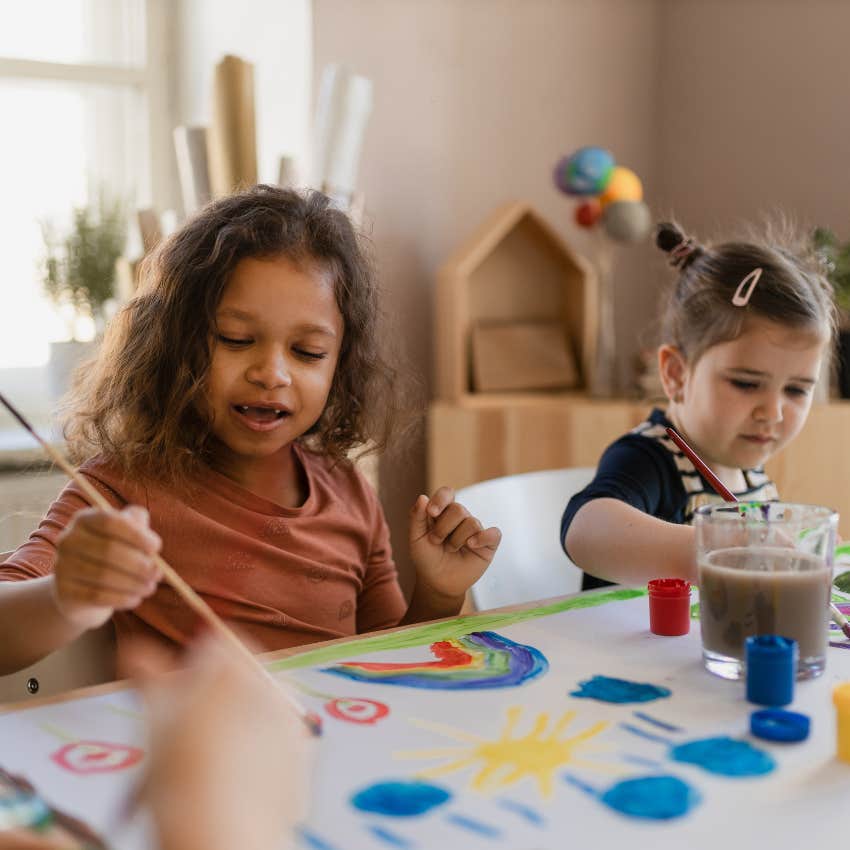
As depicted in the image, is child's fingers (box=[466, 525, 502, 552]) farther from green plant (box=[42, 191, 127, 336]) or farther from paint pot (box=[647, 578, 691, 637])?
green plant (box=[42, 191, 127, 336])

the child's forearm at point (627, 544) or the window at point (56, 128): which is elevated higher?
the window at point (56, 128)

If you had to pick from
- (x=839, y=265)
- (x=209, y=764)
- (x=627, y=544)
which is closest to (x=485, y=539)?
(x=627, y=544)

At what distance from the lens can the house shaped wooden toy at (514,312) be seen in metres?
2.20

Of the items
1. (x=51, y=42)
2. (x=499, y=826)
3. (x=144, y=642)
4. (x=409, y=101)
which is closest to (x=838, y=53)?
(x=409, y=101)

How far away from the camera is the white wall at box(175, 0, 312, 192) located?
6.82ft

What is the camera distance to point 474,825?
546mm

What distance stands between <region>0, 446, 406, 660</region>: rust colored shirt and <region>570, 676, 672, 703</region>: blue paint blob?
0.39m

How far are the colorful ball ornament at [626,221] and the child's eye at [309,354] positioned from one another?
49.1 inches

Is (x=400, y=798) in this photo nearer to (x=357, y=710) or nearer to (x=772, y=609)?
(x=357, y=710)

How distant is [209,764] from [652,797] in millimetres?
251

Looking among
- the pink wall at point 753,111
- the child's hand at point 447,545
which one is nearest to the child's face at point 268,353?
the child's hand at point 447,545

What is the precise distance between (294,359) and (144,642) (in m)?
0.30

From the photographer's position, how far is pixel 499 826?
544 mm

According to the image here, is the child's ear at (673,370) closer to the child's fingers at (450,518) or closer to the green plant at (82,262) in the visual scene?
the child's fingers at (450,518)
